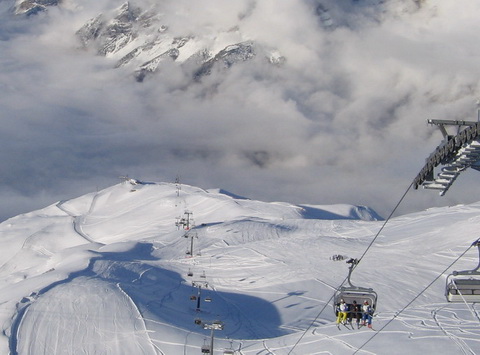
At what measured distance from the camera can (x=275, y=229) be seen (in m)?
122

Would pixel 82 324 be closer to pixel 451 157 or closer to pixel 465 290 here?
pixel 465 290

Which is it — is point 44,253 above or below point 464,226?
below

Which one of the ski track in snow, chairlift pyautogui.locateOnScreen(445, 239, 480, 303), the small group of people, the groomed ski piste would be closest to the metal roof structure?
chairlift pyautogui.locateOnScreen(445, 239, 480, 303)

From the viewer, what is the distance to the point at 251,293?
7169cm

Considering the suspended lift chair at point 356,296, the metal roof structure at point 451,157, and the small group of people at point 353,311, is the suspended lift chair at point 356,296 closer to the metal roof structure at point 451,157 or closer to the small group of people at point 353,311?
the small group of people at point 353,311

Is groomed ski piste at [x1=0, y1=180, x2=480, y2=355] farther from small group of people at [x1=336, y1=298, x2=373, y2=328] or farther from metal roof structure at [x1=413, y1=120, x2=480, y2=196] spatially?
small group of people at [x1=336, y1=298, x2=373, y2=328]

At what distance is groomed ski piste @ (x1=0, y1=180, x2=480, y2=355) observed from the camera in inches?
1797

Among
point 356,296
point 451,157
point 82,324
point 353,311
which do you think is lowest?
point 82,324

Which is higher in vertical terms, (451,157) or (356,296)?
(451,157)

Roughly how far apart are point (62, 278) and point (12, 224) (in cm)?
11778

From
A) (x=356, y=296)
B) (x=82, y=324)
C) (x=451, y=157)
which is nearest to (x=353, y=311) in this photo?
(x=356, y=296)

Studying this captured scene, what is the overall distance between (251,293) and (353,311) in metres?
43.3

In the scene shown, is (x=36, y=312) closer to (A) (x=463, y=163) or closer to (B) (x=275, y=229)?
(A) (x=463, y=163)

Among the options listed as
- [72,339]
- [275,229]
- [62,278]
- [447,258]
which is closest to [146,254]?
[275,229]
